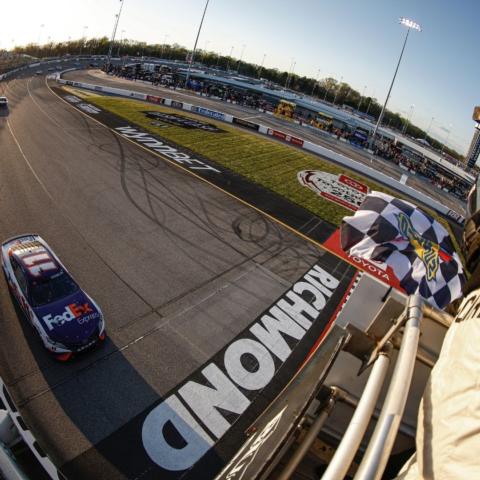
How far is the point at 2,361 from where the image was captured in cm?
904

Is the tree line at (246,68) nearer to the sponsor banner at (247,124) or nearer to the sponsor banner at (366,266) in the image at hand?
the sponsor banner at (247,124)

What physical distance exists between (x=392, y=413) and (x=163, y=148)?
2856 centimetres

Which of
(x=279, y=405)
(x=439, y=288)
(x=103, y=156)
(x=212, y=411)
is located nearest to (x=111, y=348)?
(x=212, y=411)

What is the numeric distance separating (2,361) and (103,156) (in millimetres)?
17826

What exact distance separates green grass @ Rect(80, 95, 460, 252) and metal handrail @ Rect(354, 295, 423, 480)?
818 inches

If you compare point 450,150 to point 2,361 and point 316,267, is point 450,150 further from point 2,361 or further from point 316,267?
point 2,361

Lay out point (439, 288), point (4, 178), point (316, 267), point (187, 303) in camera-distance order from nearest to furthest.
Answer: point (439, 288)
point (187, 303)
point (316, 267)
point (4, 178)

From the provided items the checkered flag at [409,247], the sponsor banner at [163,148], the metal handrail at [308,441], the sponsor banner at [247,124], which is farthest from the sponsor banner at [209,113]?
the metal handrail at [308,441]

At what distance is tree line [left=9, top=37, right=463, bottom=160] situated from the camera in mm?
126812

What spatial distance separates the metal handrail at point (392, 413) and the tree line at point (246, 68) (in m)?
133

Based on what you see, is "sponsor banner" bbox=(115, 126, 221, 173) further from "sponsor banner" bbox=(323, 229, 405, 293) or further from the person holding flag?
the person holding flag

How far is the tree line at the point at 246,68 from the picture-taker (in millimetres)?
126812

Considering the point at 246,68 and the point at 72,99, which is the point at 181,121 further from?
the point at 246,68

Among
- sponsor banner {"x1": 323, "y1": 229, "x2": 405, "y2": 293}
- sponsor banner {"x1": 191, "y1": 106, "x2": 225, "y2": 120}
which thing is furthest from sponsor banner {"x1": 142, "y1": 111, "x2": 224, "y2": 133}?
sponsor banner {"x1": 323, "y1": 229, "x2": 405, "y2": 293}
